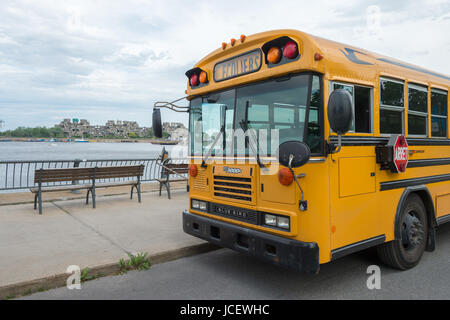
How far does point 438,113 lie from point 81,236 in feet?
19.0

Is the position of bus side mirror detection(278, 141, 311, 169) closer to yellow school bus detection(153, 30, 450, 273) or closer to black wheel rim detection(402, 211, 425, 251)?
yellow school bus detection(153, 30, 450, 273)

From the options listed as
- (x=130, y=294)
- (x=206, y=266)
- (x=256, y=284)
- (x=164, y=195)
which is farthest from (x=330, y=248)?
(x=164, y=195)

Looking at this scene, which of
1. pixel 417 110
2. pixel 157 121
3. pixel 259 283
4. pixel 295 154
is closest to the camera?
pixel 295 154

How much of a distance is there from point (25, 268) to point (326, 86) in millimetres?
4081

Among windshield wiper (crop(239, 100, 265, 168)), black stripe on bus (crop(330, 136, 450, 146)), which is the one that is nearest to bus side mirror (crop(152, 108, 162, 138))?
windshield wiper (crop(239, 100, 265, 168))

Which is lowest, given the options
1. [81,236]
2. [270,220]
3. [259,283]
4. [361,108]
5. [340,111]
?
[259,283]

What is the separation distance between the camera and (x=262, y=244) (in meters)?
3.67

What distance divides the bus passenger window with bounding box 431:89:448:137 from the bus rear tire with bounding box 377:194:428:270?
1064 mm

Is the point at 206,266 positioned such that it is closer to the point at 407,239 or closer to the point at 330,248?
the point at 330,248

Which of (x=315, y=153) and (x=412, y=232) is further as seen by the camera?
(x=412, y=232)

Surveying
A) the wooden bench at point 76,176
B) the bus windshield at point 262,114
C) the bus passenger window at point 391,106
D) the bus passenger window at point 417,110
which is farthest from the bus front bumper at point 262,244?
the wooden bench at point 76,176

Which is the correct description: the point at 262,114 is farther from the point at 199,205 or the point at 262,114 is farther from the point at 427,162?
the point at 427,162

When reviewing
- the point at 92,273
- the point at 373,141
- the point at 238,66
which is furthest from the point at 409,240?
the point at 92,273

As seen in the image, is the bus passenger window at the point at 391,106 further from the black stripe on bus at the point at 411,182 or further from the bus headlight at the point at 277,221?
the bus headlight at the point at 277,221
